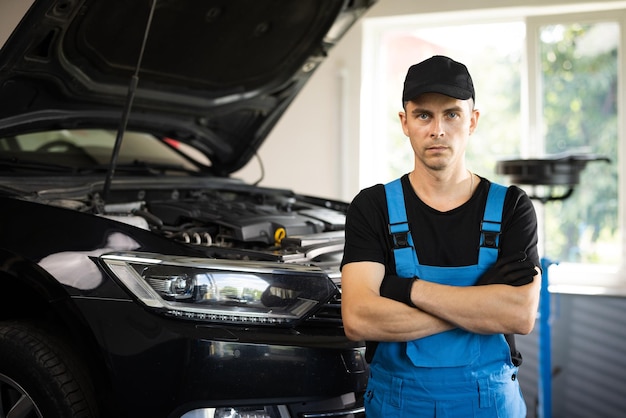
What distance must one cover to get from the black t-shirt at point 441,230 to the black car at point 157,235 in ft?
1.10

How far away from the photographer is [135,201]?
9.78ft

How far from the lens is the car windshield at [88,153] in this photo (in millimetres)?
2939

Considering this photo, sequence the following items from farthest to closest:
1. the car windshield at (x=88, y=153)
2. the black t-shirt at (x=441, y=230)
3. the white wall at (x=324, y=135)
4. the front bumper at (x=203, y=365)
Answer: the white wall at (x=324, y=135) → the car windshield at (x=88, y=153) → the front bumper at (x=203, y=365) → the black t-shirt at (x=441, y=230)

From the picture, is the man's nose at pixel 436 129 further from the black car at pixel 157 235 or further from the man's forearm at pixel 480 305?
the black car at pixel 157 235

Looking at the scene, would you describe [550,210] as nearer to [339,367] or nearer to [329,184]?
[329,184]

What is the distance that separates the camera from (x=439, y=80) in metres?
1.80

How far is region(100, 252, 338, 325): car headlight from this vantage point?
2.03 m

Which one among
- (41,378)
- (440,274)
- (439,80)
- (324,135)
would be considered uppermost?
(324,135)

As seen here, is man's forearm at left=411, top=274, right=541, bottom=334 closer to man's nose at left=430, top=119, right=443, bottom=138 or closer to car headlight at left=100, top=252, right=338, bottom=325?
man's nose at left=430, top=119, right=443, bottom=138

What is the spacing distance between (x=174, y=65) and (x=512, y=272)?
1.90 m

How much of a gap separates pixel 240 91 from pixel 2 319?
1.52 meters

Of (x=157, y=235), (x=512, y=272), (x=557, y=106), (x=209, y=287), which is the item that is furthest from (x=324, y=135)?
(x=512, y=272)

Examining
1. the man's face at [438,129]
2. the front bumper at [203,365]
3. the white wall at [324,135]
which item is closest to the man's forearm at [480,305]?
the man's face at [438,129]

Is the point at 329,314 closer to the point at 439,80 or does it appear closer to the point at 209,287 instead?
the point at 209,287
